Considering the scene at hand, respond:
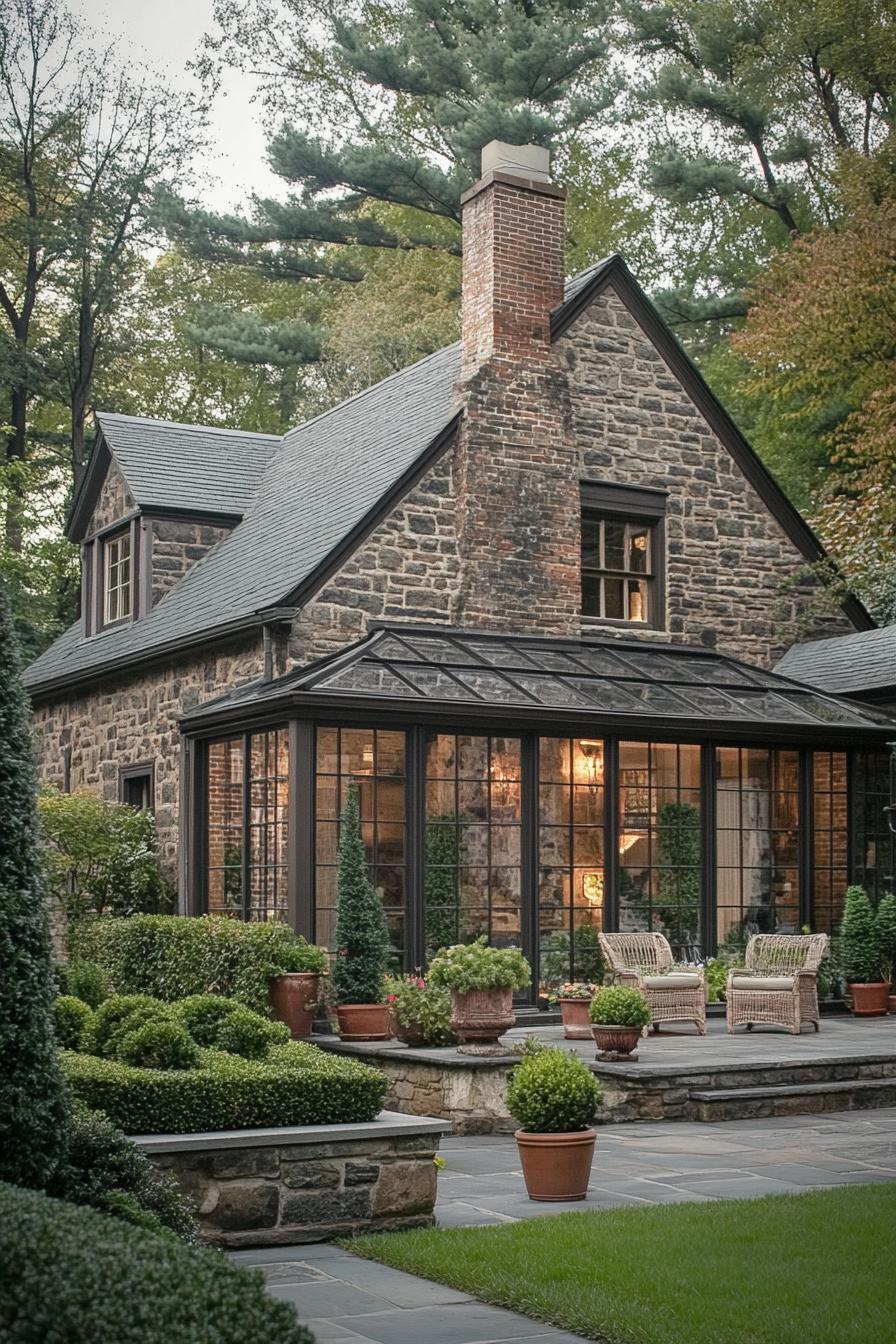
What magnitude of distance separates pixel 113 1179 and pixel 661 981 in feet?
26.3

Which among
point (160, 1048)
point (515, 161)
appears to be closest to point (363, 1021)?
point (160, 1048)

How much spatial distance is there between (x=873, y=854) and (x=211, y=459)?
9504 millimetres

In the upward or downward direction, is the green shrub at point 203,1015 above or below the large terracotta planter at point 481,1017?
above

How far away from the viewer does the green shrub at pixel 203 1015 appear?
29.1 ft

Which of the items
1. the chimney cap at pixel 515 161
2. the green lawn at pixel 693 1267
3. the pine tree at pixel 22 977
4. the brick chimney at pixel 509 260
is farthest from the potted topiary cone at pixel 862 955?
the pine tree at pixel 22 977

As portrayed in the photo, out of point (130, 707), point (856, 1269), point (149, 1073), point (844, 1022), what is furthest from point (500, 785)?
point (856, 1269)

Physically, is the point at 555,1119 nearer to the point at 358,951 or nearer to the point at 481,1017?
the point at 481,1017

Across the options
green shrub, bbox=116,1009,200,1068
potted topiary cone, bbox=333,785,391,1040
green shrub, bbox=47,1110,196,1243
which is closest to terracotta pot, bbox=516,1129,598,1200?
green shrub, bbox=116,1009,200,1068

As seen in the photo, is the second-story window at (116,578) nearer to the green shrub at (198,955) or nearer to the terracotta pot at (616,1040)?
the green shrub at (198,955)

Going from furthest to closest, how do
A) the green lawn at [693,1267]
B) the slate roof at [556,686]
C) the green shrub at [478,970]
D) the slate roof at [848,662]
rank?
the slate roof at [848,662], the slate roof at [556,686], the green shrub at [478,970], the green lawn at [693,1267]

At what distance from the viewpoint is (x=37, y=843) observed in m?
6.24

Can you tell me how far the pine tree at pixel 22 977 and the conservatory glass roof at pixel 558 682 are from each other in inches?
279

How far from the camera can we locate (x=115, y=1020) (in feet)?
28.1

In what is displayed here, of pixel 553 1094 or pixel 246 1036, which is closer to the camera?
pixel 553 1094
